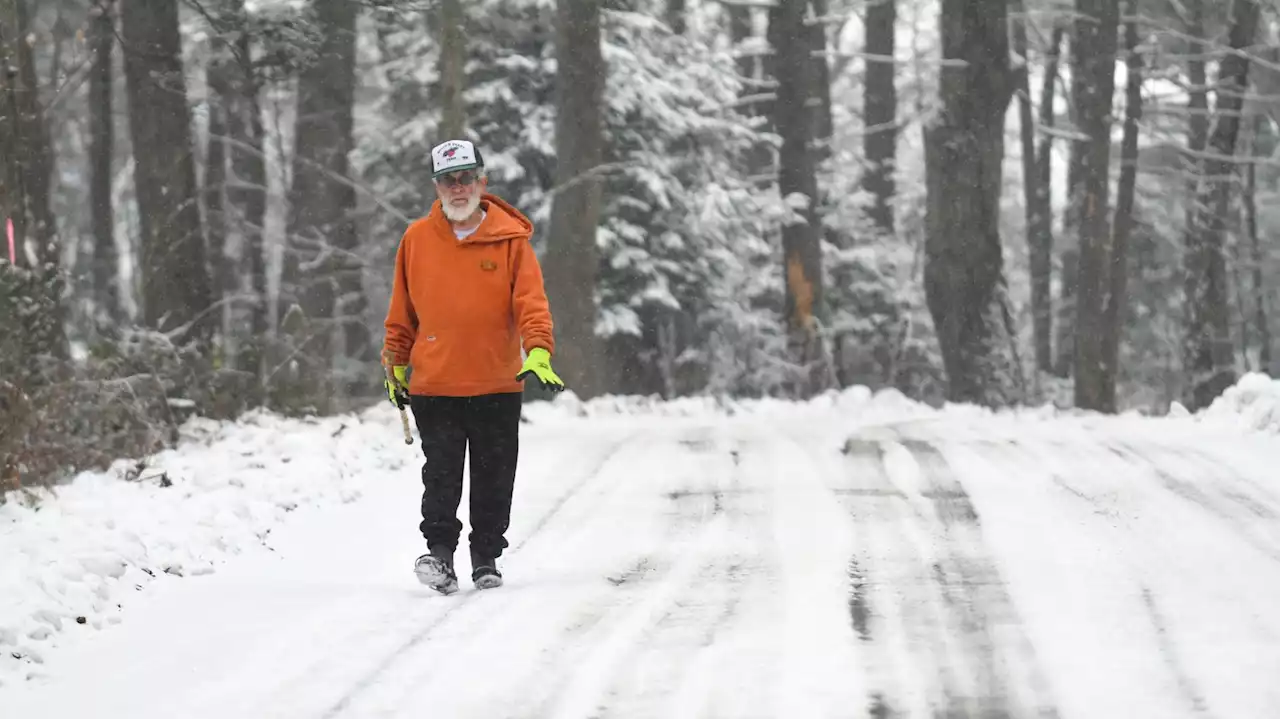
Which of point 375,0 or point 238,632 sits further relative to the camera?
point 375,0

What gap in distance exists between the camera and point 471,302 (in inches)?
Answer: 294

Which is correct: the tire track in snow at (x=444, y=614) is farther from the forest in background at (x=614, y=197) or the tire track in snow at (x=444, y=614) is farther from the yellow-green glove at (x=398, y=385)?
the forest in background at (x=614, y=197)

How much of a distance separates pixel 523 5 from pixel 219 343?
9345 millimetres

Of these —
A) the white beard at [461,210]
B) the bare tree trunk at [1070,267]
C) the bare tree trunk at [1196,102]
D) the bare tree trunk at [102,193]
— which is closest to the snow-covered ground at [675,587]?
the white beard at [461,210]

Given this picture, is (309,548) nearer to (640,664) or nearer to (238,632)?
(238,632)

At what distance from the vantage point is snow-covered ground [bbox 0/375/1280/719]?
549 cm

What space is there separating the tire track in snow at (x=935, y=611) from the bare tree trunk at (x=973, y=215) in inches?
335

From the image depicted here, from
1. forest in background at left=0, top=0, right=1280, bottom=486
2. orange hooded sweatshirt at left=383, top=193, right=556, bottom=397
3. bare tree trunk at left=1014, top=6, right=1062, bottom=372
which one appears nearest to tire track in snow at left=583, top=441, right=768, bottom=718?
orange hooded sweatshirt at left=383, top=193, right=556, bottom=397

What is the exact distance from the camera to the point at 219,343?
44.9 feet

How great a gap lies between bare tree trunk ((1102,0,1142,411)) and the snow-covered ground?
1528cm

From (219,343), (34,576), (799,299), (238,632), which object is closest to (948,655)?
(238,632)

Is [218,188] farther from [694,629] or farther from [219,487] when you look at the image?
[694,629]

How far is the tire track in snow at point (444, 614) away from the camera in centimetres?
549

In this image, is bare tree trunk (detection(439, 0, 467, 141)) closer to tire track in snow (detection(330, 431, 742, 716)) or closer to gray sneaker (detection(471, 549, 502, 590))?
tire track in snow (detection(330, 431, 742, 716))
